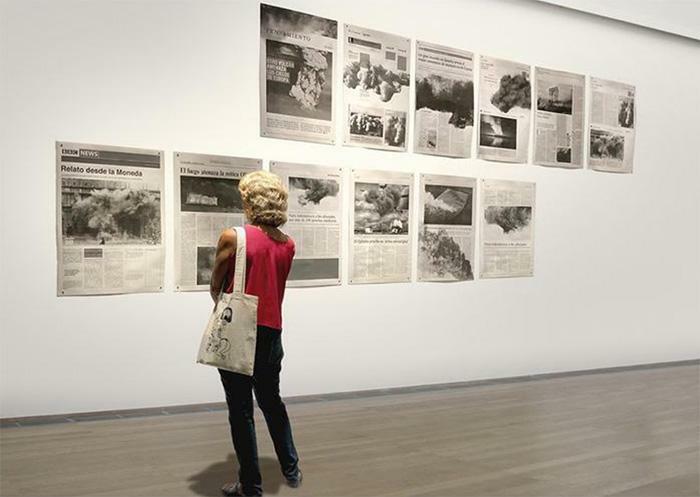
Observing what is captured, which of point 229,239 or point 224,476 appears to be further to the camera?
point 224,476

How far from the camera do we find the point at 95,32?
6.02 metres

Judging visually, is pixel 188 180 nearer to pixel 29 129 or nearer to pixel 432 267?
pixel 29 129

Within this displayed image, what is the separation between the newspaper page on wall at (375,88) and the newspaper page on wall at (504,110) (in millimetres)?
971

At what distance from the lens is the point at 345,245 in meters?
7.26

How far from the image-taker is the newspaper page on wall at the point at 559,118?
849 centimetres

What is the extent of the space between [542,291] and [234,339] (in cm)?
525

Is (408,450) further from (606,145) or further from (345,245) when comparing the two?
(606,145)

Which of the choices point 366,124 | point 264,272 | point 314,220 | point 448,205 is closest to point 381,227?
point 314,220

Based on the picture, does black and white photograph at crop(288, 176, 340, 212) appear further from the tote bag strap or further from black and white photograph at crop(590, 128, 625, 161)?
black and white photograph at crop(590, 128, 625, 161)

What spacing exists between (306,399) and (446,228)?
2233 millimetres

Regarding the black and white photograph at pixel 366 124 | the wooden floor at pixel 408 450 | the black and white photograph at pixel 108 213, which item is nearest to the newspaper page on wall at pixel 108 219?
the black and white photograph at pixel 108 213

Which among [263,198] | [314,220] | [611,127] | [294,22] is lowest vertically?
[314,220]

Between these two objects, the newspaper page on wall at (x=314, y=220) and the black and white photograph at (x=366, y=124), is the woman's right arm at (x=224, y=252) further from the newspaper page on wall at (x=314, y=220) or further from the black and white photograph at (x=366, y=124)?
the black and white photograph at (x=366, y=124)

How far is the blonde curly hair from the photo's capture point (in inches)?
168
